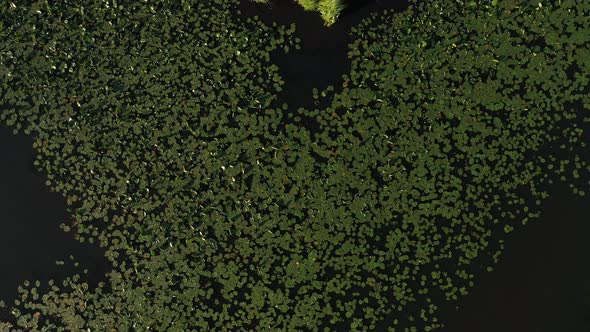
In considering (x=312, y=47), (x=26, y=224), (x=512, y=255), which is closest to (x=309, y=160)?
(x=312, y=47)

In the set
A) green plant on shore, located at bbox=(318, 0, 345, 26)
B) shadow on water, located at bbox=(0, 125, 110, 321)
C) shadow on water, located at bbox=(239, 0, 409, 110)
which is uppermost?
green plant on shore, located at bbox=(318, 0, 345, 26)

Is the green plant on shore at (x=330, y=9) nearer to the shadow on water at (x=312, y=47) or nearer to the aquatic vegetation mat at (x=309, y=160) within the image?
the shadow on water at (x=312, y=47)

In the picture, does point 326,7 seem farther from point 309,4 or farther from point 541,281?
point 541,281

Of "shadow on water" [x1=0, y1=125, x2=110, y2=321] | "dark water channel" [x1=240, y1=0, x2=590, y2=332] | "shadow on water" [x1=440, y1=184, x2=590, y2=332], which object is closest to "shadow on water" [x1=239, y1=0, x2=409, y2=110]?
"dark water channel" [x1=240, y1=0, x2=590, y2=332]

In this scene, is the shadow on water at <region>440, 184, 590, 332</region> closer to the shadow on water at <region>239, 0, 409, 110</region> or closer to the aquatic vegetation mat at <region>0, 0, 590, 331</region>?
the aquatic vegetation mat at <region>0, 0, 590, 331</region>

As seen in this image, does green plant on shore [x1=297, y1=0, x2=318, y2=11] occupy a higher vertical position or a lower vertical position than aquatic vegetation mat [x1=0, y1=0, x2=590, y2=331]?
higher

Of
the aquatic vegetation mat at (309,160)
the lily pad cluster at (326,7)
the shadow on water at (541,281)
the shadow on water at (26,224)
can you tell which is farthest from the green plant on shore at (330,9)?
the shadow on water at (26,224)

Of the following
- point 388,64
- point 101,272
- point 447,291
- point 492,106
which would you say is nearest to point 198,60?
point 388,64
